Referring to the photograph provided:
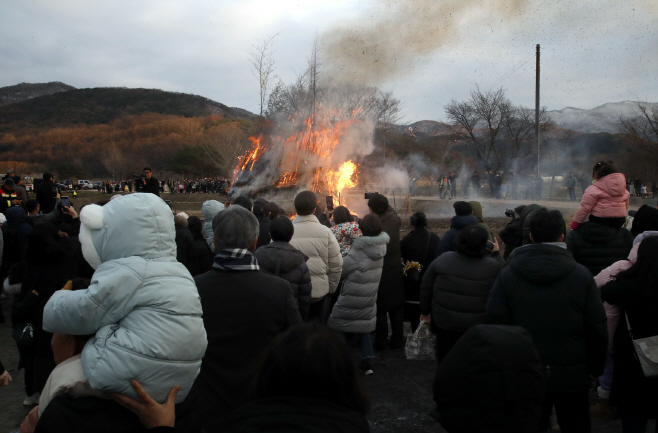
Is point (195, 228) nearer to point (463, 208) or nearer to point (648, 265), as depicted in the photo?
point (463, 208)

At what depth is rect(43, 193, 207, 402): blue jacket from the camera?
1.85 metres

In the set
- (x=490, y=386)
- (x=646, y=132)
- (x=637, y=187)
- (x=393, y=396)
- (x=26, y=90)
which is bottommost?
(x=393, y=396)

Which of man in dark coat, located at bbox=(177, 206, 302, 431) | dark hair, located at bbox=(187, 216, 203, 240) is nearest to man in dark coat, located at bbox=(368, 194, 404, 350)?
dark hair, located at bbox=(187, 216, 203, 240)

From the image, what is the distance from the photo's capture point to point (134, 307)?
1934mm

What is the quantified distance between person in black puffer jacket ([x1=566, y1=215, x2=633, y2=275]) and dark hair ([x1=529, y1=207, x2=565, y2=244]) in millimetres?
1601

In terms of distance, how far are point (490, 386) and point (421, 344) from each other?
3666 millimetres

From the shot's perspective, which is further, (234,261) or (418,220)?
(418,220)


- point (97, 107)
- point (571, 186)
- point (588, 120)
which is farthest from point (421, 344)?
point (97, 107)

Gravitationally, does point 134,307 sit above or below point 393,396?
above

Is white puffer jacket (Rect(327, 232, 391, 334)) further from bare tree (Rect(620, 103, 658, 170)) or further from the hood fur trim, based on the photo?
bare tree (Rect(620, 103, 658, 170))

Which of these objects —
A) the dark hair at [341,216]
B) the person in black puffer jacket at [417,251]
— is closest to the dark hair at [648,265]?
the person in black puffer jacket at [417,251]

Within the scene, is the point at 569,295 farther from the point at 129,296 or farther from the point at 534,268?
the point at 129,296

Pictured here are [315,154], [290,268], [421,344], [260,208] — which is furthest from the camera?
[315,154]

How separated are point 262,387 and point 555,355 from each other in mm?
2311
